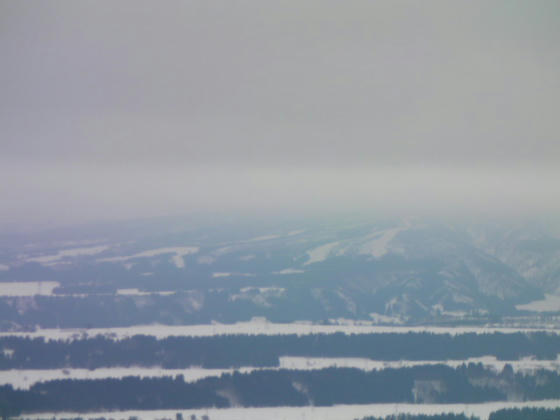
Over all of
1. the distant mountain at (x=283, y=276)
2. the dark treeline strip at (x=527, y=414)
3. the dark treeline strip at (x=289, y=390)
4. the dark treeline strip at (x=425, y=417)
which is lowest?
the dark treeline strip at (x=527, y=414)

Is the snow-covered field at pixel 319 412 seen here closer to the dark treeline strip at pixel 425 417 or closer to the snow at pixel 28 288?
the dark treeline strip at pixel 425 417

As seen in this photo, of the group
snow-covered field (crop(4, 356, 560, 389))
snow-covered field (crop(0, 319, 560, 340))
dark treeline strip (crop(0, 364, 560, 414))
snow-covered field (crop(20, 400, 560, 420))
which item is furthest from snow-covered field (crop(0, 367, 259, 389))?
snow-covered field (crop(0, 319, 560, 340))

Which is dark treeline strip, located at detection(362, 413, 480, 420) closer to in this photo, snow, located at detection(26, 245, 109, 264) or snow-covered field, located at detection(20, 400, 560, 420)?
snow-covered field, located at detection(20, 400, 560, 420)

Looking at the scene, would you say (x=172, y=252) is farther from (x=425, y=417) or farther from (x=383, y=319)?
(x=425, y=417)

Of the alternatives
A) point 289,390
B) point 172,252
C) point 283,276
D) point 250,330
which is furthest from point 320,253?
point 289,390

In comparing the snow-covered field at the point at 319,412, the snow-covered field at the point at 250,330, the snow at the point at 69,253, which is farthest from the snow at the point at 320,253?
the snow-covered field at the point at 319,412
